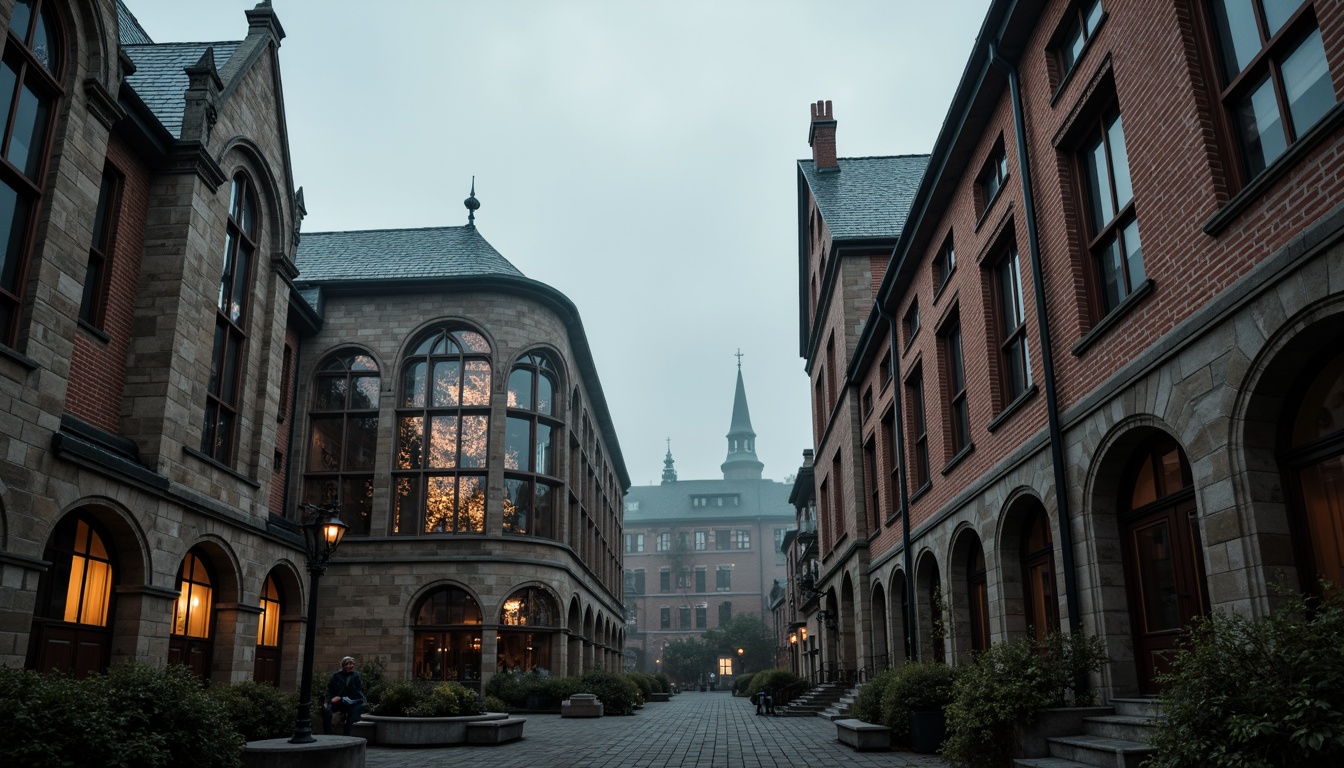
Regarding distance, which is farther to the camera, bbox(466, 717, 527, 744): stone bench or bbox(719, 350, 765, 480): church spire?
bbox(719, 350, 765, 480): church spire

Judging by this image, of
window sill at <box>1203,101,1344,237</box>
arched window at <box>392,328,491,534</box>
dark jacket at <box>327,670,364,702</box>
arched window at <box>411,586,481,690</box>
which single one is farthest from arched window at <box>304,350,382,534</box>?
window sill at <box>1203,101,1344,237</box>

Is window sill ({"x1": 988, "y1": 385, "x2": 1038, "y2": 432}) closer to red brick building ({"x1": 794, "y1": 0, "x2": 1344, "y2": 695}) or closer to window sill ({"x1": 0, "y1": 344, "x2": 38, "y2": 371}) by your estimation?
red brick building ({"x1": 794, "y1": 0, "x2": 1344, "y2": 695})

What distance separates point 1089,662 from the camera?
398 inches

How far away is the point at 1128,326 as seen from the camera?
9750 mm

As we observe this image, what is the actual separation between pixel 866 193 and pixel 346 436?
17.9 m

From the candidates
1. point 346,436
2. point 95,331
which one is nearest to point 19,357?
point 95,331

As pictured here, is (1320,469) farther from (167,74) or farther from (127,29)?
(127,29)

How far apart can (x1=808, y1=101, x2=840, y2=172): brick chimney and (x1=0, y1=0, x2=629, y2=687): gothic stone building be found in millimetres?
9883

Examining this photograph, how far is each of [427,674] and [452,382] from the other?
8.80 meters

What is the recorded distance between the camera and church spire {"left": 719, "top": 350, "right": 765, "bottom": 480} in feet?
381

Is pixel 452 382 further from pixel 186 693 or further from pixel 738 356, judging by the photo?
pixel 738 356

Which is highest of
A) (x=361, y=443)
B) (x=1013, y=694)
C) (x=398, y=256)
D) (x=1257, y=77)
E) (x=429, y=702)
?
(x=398, y=256)

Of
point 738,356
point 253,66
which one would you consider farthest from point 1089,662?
point 738,356

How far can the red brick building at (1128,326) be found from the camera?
283 inches
